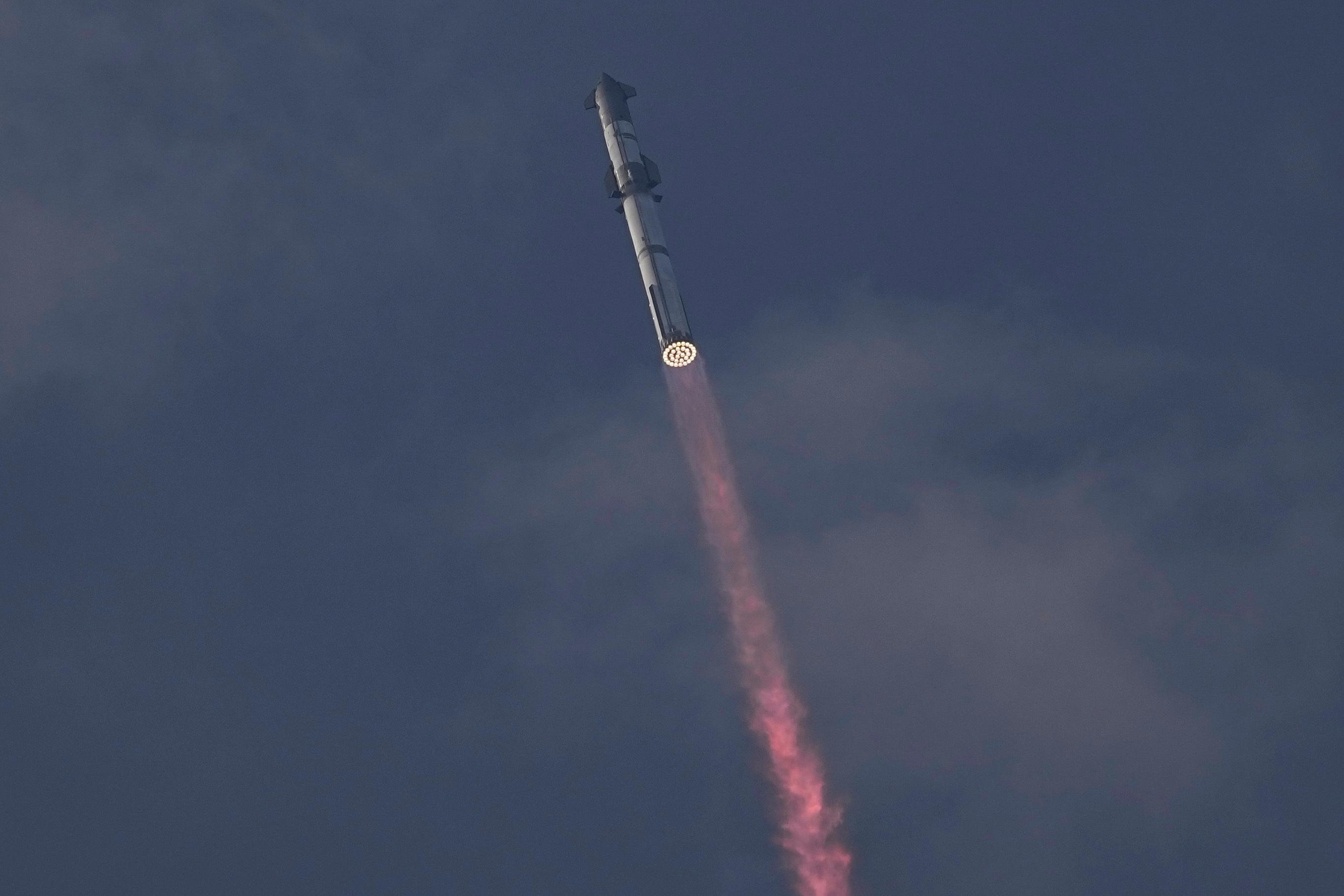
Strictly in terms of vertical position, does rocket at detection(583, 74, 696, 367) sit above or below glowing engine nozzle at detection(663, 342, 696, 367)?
above

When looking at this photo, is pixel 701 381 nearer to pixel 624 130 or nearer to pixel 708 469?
pixel 708 469

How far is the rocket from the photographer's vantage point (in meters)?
130

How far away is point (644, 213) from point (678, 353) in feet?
37.7

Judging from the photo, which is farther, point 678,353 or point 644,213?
point 644,213

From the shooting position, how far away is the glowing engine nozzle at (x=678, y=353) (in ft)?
423

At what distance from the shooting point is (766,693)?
153125 millimetres

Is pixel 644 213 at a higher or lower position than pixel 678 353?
higher

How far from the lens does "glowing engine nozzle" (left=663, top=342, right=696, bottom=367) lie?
5074 inches

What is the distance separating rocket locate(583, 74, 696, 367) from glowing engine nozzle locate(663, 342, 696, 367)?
0.10 ft

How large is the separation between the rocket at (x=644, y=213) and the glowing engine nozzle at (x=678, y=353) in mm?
30

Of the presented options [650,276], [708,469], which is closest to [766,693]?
[708,469]

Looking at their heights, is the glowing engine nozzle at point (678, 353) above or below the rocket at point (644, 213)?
below

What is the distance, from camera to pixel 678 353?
12912 cm

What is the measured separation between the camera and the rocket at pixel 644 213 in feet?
425
